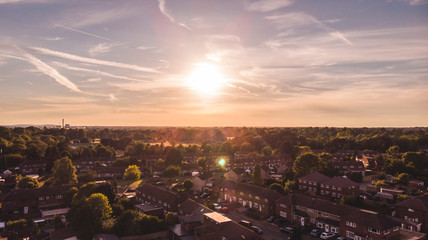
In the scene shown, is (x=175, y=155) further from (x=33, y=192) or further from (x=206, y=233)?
(x=206, y=233)

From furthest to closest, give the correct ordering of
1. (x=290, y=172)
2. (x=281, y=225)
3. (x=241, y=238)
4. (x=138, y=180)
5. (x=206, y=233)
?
1. (x=138, y=180)
2. (x=290, y=172)
3. (x=281, y=225)
4. (x=206, y=233)
5. (x=241, y=238)

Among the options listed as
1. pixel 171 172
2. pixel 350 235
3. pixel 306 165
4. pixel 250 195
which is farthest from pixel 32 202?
pixel 306 165

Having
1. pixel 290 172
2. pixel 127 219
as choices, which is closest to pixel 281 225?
pixel 127 219

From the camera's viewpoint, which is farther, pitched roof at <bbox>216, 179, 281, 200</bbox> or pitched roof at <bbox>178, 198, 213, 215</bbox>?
pitched roof at <bbox>216, 179, 281, 200</bbox>

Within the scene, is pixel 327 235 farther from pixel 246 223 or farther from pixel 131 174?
pixel 131 174

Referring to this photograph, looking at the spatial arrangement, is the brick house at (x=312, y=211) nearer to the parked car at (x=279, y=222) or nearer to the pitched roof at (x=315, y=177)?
the parked car at (x=279, y=222)

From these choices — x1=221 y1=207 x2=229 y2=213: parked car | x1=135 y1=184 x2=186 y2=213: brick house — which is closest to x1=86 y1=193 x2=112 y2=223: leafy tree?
x1=135 y1=184 x2=186 y2=213: brick house

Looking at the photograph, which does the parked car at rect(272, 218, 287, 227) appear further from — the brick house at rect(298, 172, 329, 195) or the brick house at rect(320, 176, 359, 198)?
the brick house at rect(298, 172, 329, 195)

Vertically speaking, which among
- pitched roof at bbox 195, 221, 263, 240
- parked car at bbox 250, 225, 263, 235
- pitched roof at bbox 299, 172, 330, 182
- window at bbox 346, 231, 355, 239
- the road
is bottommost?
the road
